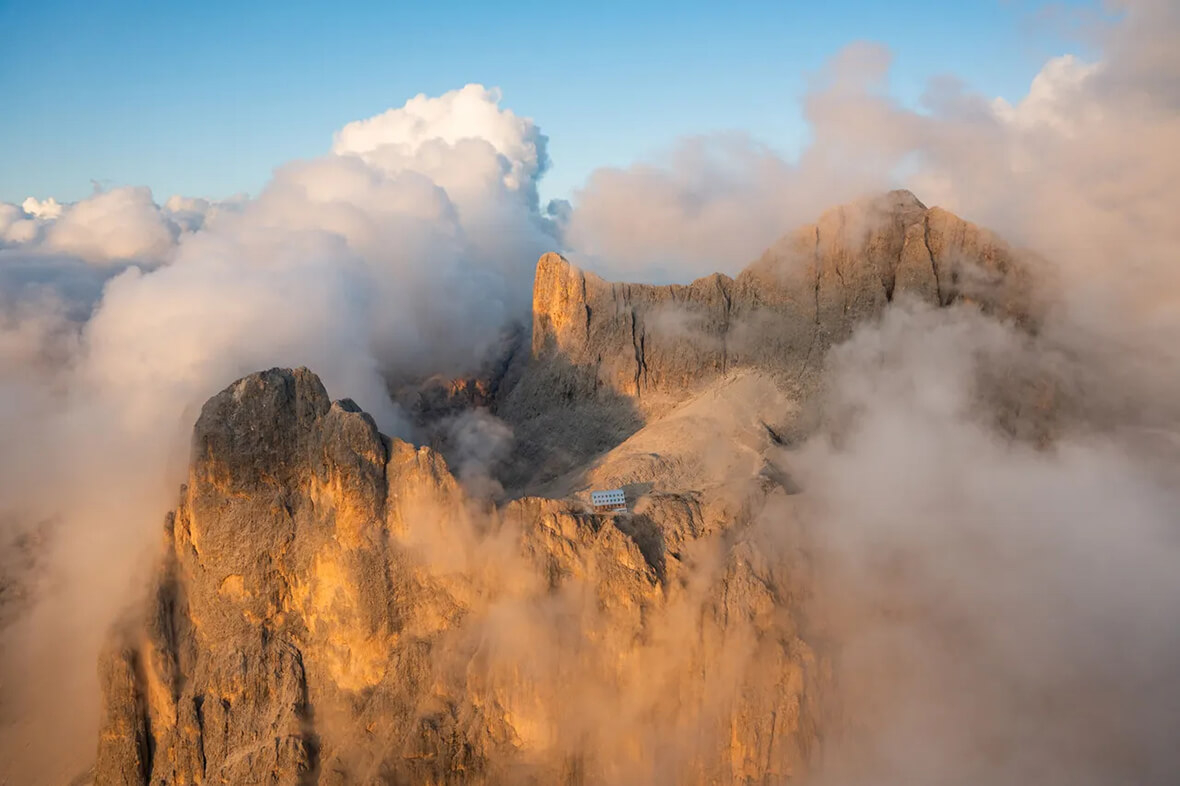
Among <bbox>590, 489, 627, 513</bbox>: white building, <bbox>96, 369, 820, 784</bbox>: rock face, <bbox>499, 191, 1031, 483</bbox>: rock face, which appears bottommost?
<bbox>96, 369, 820, 784</bbox>: rock face

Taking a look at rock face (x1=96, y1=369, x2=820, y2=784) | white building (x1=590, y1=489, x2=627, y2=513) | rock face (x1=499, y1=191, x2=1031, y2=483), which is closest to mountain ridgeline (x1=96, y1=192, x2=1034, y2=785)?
rock face (x1=96, y1=369, x2=820, y2=784)

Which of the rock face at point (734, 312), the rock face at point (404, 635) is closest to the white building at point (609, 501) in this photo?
the rock face at point (404, 635)

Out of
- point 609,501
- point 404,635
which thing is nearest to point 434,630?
point 404,635

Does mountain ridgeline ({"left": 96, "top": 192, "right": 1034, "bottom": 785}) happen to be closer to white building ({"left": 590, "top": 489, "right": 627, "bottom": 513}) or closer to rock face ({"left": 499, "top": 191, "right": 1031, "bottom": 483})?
white building ({"left": 590, "top": 489, "right": 627, "bottom": 513})

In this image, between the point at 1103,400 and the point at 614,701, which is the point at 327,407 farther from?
the point at 1103,400

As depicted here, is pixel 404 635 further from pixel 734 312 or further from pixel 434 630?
pixel 734 312

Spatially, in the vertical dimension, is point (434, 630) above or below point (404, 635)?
above

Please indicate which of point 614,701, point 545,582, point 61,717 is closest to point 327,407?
point 545,582
